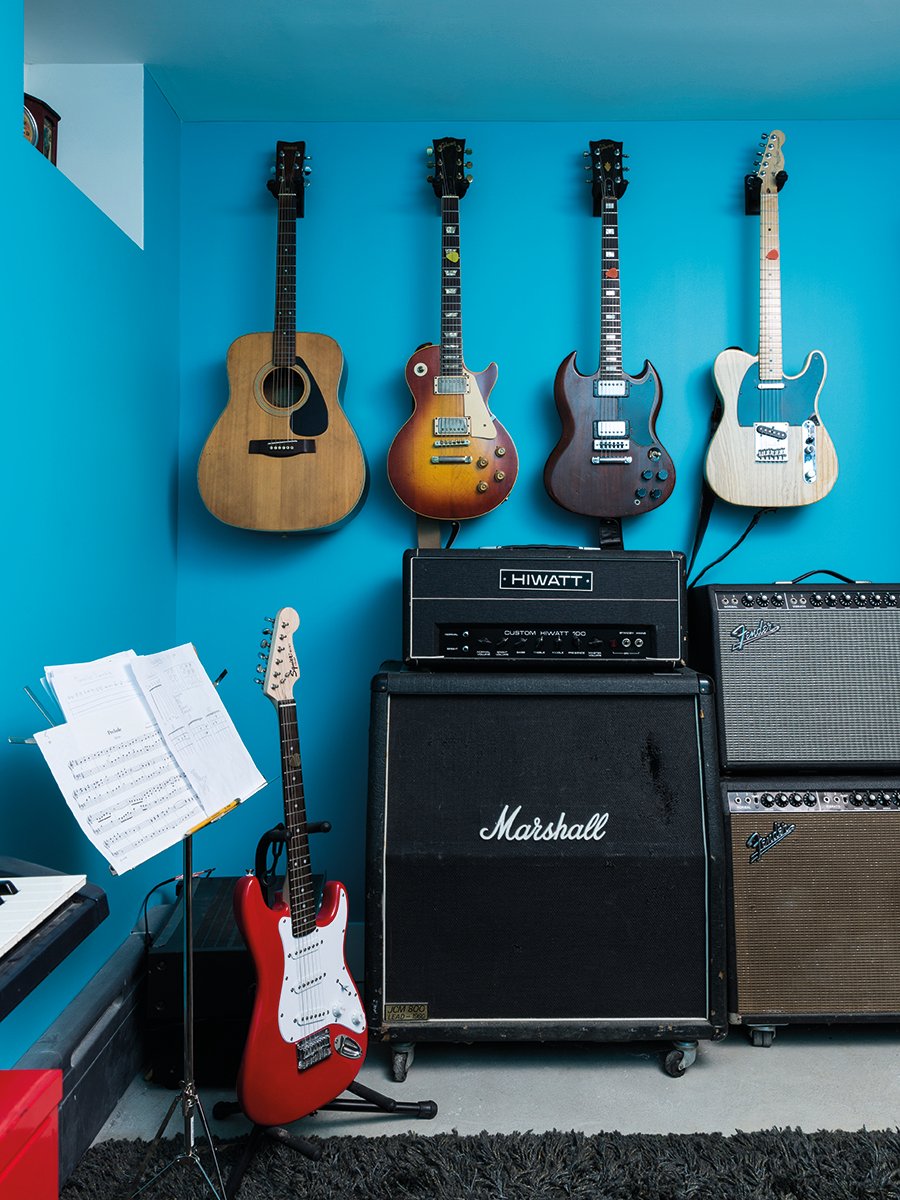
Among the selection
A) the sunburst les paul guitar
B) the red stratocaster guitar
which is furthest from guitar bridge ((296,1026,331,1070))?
→ the sunburst les paul guitar

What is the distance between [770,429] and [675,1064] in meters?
1.43

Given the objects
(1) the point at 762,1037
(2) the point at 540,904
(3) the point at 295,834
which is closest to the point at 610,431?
(2) the point at 540,904

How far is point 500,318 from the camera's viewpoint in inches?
97.7

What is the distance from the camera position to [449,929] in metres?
1.90

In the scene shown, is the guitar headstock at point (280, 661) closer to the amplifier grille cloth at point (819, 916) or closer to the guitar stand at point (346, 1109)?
the guitar stand at point (346, 1109)

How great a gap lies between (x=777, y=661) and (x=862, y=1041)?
0.82 metres

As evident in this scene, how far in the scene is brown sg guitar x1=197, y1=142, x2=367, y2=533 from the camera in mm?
2289

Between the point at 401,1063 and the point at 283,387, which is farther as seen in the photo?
the point at 283,387

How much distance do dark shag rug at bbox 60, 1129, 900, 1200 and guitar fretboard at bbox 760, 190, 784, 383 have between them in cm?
164

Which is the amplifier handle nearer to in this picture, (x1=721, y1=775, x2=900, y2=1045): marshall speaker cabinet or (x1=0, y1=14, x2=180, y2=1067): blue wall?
(x1=721, y1=775, x2=900, y2=1045): marshall speaker cabinet

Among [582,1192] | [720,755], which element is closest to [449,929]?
[582,1192]

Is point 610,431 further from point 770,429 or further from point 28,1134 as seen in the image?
point 28,1134

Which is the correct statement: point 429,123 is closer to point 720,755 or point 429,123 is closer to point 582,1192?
point 720,755

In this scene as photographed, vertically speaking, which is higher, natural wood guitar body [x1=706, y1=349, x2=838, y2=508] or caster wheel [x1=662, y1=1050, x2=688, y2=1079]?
natural wood guitar body [x1=706, y1=349, x2=838, y2=508]
